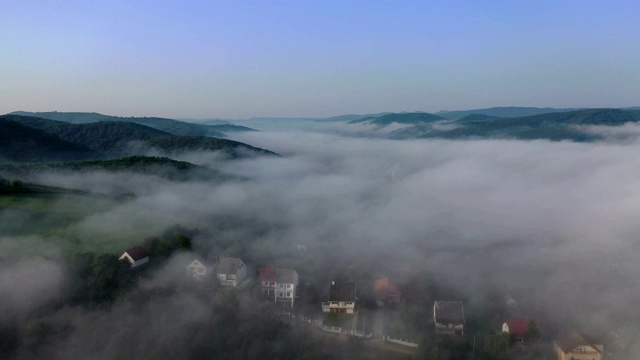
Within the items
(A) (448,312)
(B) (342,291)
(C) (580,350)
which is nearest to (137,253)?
(B) (342,291)

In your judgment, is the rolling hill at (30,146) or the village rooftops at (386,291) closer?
the village rooftops at (386,291)

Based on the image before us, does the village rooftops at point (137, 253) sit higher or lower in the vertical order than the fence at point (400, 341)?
higher

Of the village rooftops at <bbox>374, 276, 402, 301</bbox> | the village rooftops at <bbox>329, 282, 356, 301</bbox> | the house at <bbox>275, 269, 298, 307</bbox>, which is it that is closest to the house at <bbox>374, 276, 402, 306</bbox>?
the village rooftops at <bbox>374, 276, 402, 301</bbox>

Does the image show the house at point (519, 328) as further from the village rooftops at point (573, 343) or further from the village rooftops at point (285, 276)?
the village rooftops at point (285, 276)

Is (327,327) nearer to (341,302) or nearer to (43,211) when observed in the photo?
(341,302)

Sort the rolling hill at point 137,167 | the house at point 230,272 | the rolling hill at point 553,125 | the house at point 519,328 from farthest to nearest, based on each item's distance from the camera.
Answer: the rolling hill at point 553,125 → the rolling hill at point 137,167 → the house at point 230,272 → the house at point 519,328

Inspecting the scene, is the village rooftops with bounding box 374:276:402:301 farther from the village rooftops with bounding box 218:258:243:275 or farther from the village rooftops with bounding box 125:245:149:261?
the village rooftops with bounding box 125:245:149:261

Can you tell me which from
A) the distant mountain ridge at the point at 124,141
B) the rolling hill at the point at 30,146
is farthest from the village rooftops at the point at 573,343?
the distant mountain ridge at the point at 124,141

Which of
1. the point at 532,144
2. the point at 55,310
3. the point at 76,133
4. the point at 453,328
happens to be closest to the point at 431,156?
the point at 532,144
